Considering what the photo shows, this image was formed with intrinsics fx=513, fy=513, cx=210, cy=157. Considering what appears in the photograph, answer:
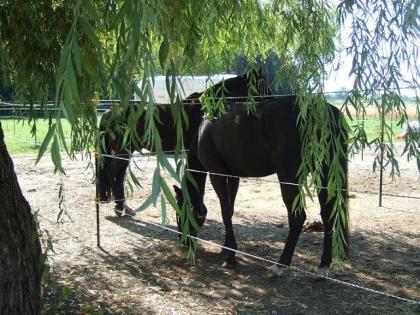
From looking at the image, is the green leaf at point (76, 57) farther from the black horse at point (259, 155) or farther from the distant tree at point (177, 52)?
the black horse at point (259, 155)

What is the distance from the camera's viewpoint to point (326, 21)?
2621 mm

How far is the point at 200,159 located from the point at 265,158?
2.42 feet

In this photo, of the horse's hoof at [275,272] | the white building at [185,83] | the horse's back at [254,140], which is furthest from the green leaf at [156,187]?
the horse's hoof at [275,272]

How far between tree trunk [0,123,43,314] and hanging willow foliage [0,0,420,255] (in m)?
0.43

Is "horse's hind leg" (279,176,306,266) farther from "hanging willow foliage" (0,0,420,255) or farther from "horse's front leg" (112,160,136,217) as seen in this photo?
"horse's front leg" (112,160,136,217)

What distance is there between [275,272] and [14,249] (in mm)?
2359

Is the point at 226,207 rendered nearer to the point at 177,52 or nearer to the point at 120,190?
the point at 120,190

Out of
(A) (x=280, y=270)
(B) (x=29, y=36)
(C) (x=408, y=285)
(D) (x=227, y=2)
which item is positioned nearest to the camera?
(D) (x=227, y=2)

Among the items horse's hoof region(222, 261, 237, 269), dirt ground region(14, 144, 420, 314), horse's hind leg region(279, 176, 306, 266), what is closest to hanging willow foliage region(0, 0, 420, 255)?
dirt ground region(14, 144, 420, 314)

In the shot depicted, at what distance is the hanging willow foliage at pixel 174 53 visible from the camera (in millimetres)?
1205

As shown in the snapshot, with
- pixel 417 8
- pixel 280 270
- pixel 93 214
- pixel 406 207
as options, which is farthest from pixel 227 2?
pixel 406 207

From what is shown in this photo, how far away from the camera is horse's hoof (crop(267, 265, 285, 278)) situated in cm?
436

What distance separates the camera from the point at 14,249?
2.69m

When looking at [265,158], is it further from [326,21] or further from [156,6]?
[156,6]
